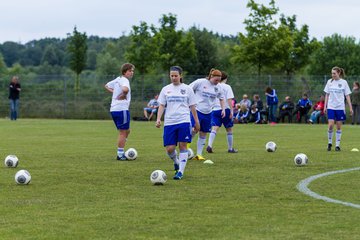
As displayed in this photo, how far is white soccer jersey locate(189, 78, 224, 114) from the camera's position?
1697 cm

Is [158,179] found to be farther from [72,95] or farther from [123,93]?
[72,95]

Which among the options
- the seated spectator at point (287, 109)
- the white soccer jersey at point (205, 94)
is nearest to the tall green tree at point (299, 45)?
the seated spectator at point (287, 109)

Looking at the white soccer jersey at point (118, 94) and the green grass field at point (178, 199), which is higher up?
the white soccer jersey at point (118, 94)

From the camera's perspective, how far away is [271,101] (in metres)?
39.7

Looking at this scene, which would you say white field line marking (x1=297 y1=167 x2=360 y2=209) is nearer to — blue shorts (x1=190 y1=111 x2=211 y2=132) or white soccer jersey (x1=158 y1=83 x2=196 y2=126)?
white soccer jersey (x1=158 y1=83 x2=196 y2=126)

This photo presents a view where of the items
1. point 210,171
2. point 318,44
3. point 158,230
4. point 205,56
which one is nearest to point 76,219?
point 158,230

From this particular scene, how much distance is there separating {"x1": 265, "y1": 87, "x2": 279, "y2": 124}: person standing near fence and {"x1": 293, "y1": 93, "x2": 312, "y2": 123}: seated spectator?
121 centimetres

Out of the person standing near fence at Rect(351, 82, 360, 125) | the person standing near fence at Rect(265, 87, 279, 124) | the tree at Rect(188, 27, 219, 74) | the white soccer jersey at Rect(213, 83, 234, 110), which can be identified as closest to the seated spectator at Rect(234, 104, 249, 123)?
the person standing near fence at Rect(265, 87, 279, 124)

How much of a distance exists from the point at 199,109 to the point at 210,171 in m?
3.28

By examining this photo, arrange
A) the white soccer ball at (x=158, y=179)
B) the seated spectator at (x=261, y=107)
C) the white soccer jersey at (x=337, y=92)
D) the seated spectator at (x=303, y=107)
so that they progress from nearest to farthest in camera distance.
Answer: the white soccer ball at (x=158, y=179) → the white soccer jersey at (x=337, y=92) → the seated spectator at (x=261, y=107) → the seated spectator at (x=303, y=107)

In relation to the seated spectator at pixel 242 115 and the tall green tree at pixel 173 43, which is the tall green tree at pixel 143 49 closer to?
the tall green tree at pixel 173 43

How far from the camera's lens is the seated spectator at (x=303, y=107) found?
3966 cm

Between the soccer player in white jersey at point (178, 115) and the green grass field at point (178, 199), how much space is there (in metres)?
0.54

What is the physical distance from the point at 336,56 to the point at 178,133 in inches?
2660
